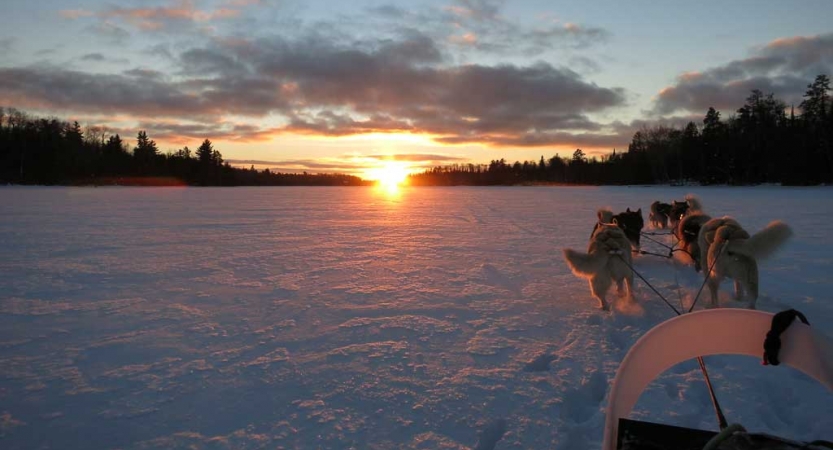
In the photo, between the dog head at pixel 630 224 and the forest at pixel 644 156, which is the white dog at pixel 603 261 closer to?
the dog head at pixel 630 224

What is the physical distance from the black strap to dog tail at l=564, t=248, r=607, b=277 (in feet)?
9.72

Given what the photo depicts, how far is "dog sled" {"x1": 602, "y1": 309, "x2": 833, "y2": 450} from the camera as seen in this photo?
118cm

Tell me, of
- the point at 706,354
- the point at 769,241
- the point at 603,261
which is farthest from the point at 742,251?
the point at 706,354

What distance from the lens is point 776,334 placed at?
1227 mm

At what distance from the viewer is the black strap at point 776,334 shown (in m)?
1.22

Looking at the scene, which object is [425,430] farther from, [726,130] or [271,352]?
[726,130]

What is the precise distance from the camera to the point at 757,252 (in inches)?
149

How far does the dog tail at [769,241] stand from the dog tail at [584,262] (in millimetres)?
1242

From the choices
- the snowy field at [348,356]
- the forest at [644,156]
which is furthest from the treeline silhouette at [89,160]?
the snowy field at [348,356]

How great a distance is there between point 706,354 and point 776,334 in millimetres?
Result: 207

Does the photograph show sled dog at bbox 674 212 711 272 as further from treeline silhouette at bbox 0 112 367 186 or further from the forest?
treeline silhouette at bbox 0 112 367 186

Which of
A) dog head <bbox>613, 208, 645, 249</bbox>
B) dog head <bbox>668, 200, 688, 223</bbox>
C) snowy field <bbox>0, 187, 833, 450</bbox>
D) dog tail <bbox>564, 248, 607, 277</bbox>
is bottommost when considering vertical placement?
snowy field <bbox>0, 187, 833, 450</bbox>

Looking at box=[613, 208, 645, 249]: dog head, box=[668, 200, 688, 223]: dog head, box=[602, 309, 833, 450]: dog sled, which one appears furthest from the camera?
box=[668, 200, 688, 223]: dog head

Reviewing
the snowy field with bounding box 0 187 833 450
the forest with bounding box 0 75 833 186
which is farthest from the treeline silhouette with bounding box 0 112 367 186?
the snowy field with bounding box 0 187 833 450
